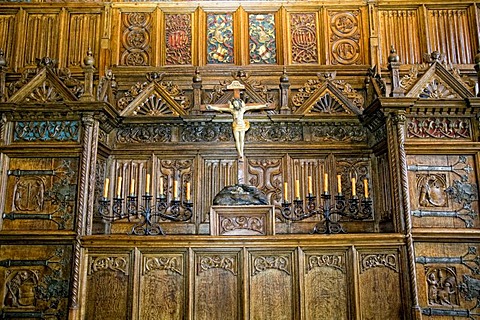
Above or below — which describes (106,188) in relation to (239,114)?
below

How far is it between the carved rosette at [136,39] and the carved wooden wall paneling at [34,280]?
3988 mm

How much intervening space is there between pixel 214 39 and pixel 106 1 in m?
2.38

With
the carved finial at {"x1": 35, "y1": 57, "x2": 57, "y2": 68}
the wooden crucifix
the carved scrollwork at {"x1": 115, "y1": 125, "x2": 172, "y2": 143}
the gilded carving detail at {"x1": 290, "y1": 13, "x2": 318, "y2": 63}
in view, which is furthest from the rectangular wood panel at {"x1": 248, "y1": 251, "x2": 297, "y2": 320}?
the carved finial at {"x1": 35, "y1": 57, "x2": 57, "y2": 68}

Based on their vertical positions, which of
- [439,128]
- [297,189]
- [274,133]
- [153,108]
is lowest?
[297,189]

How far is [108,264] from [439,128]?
5.71 m

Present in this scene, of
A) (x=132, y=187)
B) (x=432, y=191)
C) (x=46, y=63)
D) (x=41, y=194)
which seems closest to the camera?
(x=432, y=191)

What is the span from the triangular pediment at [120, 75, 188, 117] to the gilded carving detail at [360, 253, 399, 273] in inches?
161

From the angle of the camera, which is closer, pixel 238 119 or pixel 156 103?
pixel 238 119

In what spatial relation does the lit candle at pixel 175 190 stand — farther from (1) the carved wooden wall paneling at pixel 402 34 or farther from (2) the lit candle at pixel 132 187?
(1) the carved wooden wall paneling at pixel 402 34

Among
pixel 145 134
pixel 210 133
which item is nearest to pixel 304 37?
pixel 210 133

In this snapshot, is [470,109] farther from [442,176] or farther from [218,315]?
[218,315]

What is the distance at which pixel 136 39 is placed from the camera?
938 centimetres

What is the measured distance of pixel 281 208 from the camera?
8.38 m

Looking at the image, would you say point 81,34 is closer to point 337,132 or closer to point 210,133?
point 210,133
